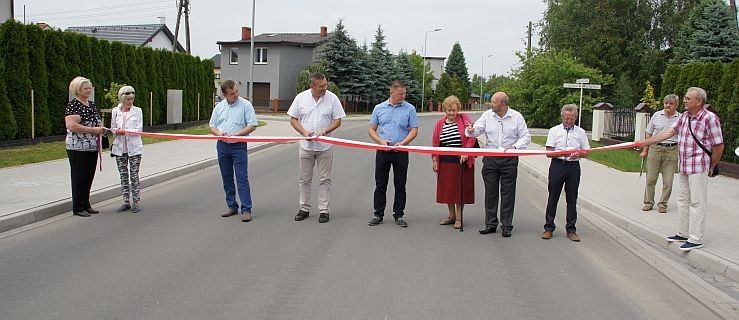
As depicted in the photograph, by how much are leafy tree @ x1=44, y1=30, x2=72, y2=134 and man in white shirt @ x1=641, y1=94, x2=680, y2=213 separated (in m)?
15.7

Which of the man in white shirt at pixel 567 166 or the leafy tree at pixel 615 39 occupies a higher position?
the leafy tree at pixel 615 39

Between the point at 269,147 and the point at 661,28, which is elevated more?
the point at 661,28

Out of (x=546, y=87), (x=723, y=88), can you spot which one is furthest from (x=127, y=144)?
(x=546, y=87)

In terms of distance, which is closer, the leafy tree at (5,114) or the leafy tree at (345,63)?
the leafy tree at (5,114)

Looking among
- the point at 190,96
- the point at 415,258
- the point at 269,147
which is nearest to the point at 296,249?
the point at 415,258

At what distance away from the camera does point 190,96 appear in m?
30.0

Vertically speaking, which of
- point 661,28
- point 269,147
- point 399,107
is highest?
point 661,28

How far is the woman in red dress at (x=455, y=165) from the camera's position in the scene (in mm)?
8469

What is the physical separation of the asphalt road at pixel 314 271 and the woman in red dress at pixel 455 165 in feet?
1.45

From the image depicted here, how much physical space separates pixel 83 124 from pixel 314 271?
4.42 m

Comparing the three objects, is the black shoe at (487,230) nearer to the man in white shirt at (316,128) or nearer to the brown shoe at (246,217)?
the man in white shirt at (316,128)

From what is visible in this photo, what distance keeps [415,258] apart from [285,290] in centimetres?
173

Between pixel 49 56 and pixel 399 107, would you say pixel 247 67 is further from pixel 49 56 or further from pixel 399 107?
pixel 399 107

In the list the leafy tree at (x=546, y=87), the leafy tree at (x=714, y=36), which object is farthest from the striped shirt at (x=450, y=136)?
the leafy tree at (x=714, y=36)
